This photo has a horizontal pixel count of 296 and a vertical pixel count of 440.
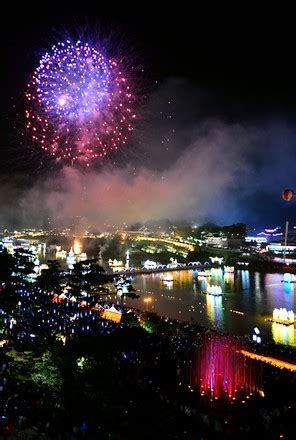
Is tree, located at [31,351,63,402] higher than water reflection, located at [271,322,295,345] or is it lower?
higher

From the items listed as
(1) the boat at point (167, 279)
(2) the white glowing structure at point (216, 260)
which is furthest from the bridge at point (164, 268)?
(1) the boat at point (167, 279)

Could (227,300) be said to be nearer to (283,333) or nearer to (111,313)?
(283,333)

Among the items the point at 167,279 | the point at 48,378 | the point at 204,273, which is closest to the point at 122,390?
the point at 48,378

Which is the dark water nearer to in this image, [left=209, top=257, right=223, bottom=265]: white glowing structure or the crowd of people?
[left=209, top=257, right=223, bottom=265]: white glowing structure

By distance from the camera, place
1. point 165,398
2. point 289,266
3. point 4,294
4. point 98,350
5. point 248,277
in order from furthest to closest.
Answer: point 289,266
point 248,277
point 4,294
point 98,350
point 165,398

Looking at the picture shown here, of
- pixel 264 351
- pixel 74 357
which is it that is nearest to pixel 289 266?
pixel 264 351

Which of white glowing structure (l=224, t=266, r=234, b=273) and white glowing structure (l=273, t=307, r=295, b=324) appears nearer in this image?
white glowing structure (l=273, t=307, r=295, b=324)

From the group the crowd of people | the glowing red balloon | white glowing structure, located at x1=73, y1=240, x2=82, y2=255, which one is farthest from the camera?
white glowing structure, located at x1=73, y1=240, x2=82, y2=255

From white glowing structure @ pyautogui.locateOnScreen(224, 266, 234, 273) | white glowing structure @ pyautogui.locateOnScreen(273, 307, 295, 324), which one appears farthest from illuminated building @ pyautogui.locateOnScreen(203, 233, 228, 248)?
white glowing structure @ pyautogui.locateOnScreen(273, 307, 295, 324)

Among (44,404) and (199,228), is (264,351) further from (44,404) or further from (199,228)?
(199,228)
